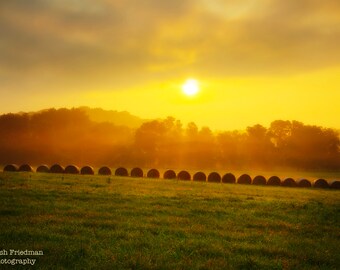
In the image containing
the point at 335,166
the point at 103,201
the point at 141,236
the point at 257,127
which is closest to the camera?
the point at 141,236

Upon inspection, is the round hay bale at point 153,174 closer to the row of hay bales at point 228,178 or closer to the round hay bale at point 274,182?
the row of hay bales at point 228,178

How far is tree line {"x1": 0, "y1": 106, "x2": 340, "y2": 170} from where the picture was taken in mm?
94375

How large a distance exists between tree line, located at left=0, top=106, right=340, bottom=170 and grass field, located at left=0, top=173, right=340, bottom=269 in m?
72.7

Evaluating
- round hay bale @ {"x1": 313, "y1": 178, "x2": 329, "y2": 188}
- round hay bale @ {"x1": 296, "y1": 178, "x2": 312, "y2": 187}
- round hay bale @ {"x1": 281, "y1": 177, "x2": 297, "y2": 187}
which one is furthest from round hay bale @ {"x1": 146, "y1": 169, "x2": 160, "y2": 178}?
round hay bale @ {"x1": 313, "y1": 178, "x2": 329, "y2": 188}

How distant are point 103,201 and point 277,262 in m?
11.5

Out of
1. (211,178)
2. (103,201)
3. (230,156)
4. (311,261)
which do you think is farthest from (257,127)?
(311,261)

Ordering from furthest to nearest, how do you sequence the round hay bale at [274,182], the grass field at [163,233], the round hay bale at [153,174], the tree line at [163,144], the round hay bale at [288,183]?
the tree line at [163,144], the round hay bale at [153,174], the round hay bale at [274,182], the round hay bale at [288,183], the grass field at [163,233]

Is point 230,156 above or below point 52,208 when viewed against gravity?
above

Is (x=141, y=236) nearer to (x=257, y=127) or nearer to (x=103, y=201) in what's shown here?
(x=103, y=201)

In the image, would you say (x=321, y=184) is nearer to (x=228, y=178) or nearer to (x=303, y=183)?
(x=303, y=183)

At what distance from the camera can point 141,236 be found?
42.7 ft

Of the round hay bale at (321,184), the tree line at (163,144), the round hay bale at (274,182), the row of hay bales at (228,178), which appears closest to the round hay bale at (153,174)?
the row of hay bales at (228,178)

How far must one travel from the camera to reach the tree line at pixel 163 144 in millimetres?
94375

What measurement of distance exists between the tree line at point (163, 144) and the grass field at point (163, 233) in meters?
72.7
